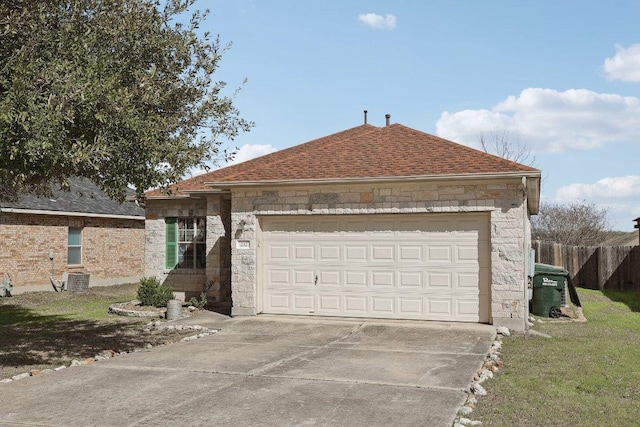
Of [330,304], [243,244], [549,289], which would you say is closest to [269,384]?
[330,304]

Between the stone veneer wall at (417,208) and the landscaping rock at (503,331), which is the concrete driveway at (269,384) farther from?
the stone veneer wall at (417,208)

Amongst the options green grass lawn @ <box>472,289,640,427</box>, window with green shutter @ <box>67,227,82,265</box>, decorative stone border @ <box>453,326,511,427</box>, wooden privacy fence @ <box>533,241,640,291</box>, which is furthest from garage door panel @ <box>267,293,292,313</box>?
wooden privacy fence @ <box>533,241,640,291</box>

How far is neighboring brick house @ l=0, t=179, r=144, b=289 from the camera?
72.3 ft

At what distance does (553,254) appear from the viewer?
2505 centimetres

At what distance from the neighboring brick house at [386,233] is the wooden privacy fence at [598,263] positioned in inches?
388

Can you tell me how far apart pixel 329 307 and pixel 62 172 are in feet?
22.9

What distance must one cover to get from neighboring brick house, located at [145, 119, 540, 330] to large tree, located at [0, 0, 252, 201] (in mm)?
4090

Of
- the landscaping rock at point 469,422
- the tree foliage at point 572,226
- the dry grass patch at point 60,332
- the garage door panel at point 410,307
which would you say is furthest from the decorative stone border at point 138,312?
the tree foliage at point 572,226

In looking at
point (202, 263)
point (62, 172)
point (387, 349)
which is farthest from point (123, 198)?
point (202, 263)

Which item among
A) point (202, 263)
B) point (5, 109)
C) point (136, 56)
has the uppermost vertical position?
point (136, 56)

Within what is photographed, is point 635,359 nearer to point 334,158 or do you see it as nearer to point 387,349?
point 387,349

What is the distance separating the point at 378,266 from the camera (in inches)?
560

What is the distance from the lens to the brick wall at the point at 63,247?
22.0m

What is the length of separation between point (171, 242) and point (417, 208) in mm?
8304
